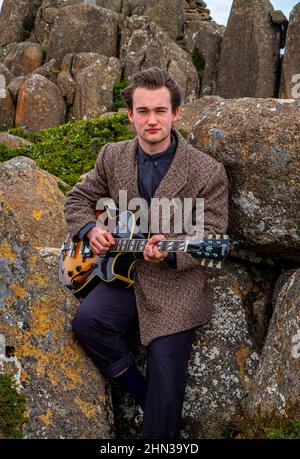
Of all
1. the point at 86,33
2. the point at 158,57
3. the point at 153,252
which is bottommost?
the point at 153,252

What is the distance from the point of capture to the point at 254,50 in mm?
38594

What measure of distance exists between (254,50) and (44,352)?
35493 millimetres

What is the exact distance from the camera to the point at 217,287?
7133 millimetres

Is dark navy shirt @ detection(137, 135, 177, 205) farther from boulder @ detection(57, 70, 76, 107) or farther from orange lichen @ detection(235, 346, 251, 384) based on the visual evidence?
boulder @ detection(57, 70, 76, 107)

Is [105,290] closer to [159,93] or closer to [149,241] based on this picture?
[149,241]

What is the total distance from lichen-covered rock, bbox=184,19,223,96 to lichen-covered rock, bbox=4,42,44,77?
9.63 m

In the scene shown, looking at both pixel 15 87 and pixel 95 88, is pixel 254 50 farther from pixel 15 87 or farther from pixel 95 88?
pixel 15 87

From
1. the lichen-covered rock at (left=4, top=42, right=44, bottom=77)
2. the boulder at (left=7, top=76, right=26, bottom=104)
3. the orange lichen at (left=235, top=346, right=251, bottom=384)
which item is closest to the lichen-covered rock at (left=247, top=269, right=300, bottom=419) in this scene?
the orange lichen at (left=235, top=346, right=251, bottom=384)

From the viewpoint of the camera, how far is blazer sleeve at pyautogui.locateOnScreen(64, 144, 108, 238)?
6.93 metres

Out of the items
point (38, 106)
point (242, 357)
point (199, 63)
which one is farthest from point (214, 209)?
point (199, 63)

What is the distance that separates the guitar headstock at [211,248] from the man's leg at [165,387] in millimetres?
988

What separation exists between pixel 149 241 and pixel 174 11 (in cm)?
4086

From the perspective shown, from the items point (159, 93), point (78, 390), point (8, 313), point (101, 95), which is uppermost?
point (101, 95)

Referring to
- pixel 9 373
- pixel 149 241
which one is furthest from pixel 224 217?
pixel 9 373
